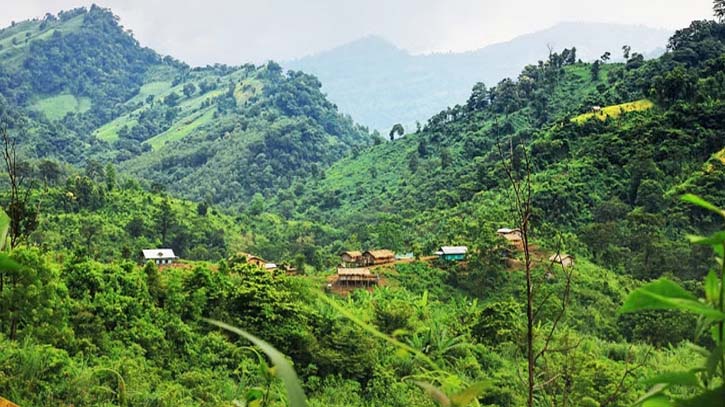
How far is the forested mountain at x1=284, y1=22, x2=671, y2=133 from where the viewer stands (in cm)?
15038

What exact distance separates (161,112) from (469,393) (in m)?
75.2

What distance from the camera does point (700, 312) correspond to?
36 centimetres

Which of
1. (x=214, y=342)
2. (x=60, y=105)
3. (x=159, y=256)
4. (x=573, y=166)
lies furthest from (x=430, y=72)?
(x=214, y=342)

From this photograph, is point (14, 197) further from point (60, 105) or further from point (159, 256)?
point (60, 105)

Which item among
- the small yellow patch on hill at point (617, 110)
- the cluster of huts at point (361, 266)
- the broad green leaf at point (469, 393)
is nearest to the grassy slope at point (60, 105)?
the cluster of huts at point (361, 266)

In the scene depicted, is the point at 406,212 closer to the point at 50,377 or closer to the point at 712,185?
the point at 712,185

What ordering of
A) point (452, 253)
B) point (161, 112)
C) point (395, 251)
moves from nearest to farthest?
point (452, 253) < point (395, 251) < point (161, 112)

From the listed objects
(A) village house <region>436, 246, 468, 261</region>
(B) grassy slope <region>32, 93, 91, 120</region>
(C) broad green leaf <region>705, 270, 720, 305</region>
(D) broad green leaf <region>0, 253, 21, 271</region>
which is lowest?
(A) village house <region>436, 246, 468, 261</region>

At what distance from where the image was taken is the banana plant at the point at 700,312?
35cm

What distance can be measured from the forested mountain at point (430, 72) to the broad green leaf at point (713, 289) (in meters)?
136

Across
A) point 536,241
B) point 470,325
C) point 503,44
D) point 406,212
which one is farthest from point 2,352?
point 503,44

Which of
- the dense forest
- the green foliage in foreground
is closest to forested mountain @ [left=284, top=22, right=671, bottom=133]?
the dense forest

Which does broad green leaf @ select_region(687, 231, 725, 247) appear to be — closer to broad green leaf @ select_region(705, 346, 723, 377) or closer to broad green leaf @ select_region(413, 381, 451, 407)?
broad green leaf @ select_region(705, 346, 723, 377)

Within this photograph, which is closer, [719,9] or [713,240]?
[713,240]
